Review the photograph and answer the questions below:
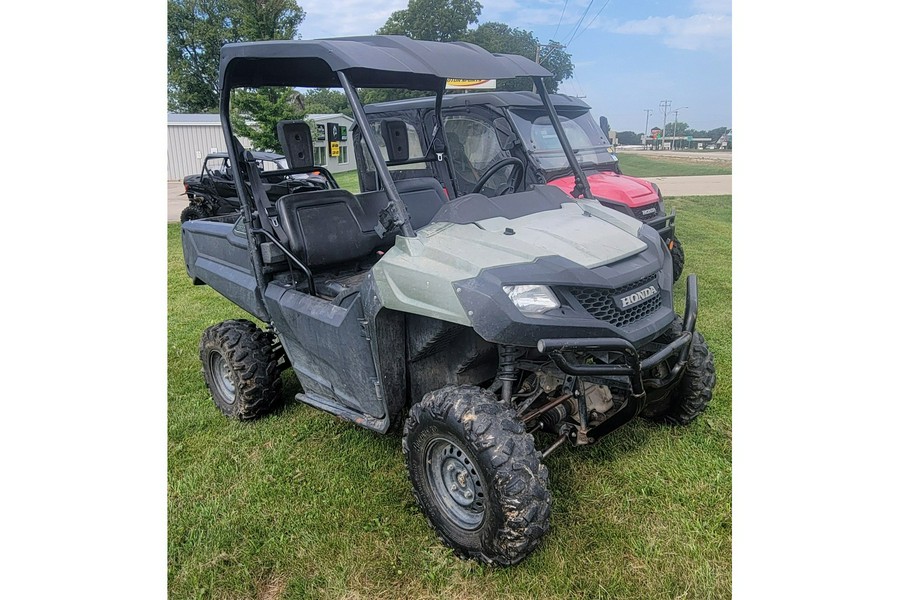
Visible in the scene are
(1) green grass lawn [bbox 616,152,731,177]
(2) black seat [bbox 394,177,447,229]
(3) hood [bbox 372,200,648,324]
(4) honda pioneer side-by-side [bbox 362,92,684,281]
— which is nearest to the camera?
(3) hood [bbox 372,200,648,324]

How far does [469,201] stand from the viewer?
2.90 meters

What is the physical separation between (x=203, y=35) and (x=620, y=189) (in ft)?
91.1

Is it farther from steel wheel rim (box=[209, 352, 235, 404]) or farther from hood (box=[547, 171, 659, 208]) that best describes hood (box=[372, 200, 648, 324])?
hood (box=[547, 171, 659, 208])

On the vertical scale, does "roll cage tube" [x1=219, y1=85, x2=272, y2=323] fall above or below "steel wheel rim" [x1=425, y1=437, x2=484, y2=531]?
above

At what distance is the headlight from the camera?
2.36 meters

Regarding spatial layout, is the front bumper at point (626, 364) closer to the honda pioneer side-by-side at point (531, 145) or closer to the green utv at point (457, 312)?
the green utv at point (457, 312)

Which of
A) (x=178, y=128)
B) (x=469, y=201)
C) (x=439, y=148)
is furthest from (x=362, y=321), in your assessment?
A: (x=178, y=128)

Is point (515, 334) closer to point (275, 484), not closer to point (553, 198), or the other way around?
point (553, 198)

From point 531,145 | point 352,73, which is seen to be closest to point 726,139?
point 531,145

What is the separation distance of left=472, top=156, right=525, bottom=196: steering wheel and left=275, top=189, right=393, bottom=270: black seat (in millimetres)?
687

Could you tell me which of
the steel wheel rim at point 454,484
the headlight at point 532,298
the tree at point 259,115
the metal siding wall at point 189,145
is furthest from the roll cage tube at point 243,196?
the metal siding wall at point 189,145

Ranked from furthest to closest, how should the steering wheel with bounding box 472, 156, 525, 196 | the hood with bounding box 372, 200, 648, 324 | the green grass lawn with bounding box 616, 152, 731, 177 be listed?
the green grass lawn with bounding box 616, 152, 731, 177 < the steering wheel with bounding box 472, 156, 525, 196 < the hood with bounding box 372, 200, 648, 324

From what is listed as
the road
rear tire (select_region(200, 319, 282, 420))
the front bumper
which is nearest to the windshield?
rear tire (select_region(200, 319, 282, 420))

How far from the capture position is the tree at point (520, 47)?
1191 cm
